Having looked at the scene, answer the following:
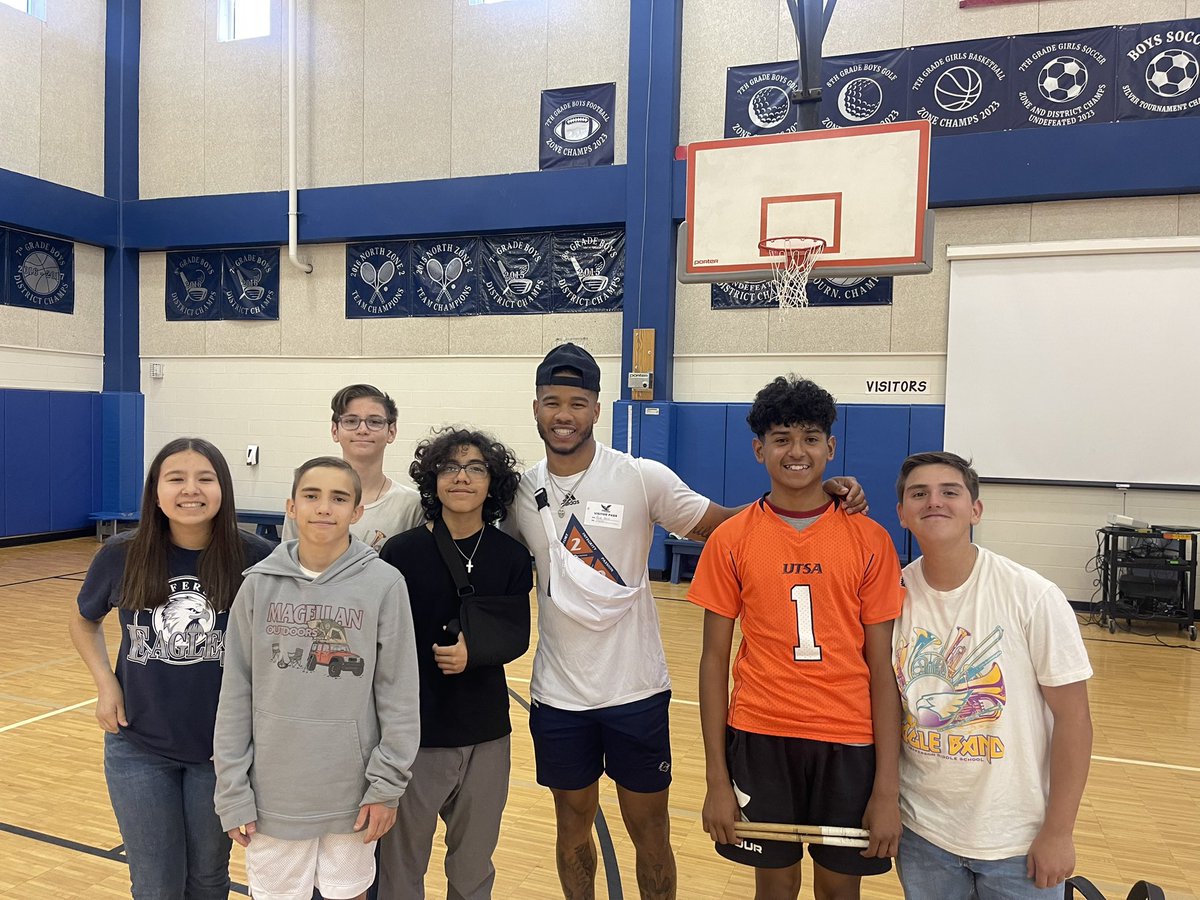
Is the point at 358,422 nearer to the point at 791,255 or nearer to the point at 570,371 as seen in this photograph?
the point at 570,371

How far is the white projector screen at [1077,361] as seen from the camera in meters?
7.10

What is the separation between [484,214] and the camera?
9.05 meters

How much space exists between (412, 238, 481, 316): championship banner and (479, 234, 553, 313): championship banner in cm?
13

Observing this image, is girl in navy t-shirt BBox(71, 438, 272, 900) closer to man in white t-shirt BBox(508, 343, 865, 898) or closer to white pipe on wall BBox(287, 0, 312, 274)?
man in white t-shirt BBox(508, 343, 865, 898)

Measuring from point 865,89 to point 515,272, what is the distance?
4066mm

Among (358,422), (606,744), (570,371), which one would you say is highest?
(570,371)

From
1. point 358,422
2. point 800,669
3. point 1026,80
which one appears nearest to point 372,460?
point 358,422

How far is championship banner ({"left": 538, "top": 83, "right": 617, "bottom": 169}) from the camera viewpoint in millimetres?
8750

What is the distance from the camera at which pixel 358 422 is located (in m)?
2.43

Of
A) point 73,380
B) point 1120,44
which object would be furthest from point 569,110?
point 73,380

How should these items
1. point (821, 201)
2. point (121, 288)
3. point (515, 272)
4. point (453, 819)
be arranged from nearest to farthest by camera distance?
1. point (453, 819)
2. point (821, 201)
3. point (515, 272)
4. point (121, 288)

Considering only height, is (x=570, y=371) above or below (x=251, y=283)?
below

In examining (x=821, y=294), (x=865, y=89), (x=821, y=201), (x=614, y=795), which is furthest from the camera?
(x=821, y=294)

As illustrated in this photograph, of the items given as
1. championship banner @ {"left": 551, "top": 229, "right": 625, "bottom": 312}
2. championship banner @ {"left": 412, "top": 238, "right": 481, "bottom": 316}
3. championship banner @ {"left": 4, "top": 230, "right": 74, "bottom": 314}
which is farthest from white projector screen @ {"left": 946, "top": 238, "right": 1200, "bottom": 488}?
championship banner @ {"left": 4, "top": 230, "right": 74, "bottom": 314}
